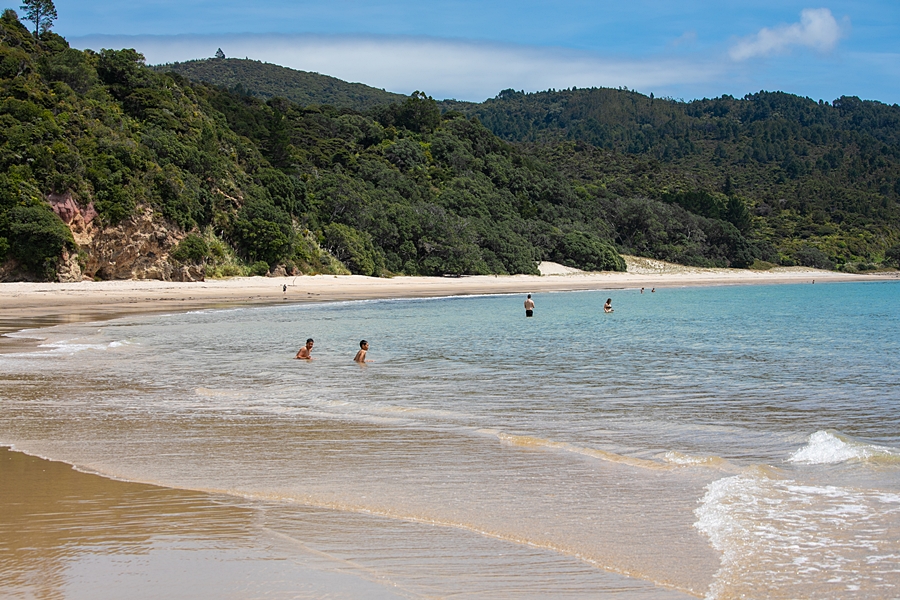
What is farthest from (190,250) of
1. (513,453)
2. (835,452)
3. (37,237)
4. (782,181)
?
(782,181)

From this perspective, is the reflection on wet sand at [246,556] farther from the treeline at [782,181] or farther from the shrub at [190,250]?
the treeline at [782,181]

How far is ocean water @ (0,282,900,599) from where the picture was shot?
4887 mm

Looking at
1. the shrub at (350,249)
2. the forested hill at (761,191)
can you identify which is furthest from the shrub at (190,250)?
the forested hill at (761,191)

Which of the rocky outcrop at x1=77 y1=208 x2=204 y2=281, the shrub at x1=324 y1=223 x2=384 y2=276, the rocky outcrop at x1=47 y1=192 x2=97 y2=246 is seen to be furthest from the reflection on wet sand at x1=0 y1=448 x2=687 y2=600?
the shrub at x1=324 y1=223 x2=384 y2=276

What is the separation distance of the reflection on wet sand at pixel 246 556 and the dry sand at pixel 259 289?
1347 cm

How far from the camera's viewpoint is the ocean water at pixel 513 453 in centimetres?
489

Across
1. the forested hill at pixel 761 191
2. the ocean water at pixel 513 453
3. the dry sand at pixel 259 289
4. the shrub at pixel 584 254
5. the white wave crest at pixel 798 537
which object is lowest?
the ocean water at pixel 513 453

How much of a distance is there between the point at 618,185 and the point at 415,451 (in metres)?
102

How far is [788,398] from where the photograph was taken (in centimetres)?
1219

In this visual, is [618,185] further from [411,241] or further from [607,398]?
[607,398]

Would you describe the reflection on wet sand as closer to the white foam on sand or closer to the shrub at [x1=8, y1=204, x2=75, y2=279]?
the shrub at [x1=8, y1=204, x2=75, y2=279]

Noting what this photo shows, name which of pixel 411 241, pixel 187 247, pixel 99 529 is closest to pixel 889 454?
pixel 99 529

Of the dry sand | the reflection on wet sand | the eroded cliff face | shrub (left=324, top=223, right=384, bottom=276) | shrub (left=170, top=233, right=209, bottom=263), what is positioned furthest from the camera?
shrub (left=324, top=223, right=384, bottom=276)

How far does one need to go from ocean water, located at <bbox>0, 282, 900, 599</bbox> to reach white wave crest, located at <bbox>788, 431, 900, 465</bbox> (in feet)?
0.10
